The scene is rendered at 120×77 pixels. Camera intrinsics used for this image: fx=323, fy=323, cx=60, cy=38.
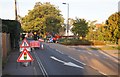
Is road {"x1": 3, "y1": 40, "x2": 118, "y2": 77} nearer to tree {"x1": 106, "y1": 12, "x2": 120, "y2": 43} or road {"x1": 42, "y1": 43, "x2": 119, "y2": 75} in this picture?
road {"x1": 42, "y1": 43, "x2": 119, "y2": 75}

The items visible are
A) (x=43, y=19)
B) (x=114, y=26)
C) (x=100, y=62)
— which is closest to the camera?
(x=100, y=62)

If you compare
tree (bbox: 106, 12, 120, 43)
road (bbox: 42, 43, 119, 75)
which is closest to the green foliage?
tree (bbox: 106, 12, 120, 43)

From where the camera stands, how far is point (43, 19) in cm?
9750

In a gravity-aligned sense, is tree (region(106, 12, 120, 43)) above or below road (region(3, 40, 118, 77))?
above

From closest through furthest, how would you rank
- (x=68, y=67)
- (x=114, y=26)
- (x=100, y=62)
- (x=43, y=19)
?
(x=68, y=67)
(x=100, y=62)
(x=114, y=26)
(x=43, y=19)

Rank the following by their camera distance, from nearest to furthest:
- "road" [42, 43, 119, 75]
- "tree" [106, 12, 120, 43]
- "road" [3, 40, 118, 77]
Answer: "road" [3, 40, 118, 77]
"road" [42, 43, 119, 75]
"tree" [106, 12, 120, 43]

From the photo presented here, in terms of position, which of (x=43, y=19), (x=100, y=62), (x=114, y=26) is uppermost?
(x=43, y=19)

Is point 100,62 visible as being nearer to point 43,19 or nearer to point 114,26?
point 114,26

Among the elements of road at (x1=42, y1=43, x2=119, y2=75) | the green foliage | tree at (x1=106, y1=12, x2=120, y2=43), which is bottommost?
road at (x1=42, y1=43, x2=119, y2=75)

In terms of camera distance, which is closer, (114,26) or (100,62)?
(100,62)

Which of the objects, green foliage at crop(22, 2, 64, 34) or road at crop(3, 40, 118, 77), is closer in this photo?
road at crop(3, 40, 118, 77)

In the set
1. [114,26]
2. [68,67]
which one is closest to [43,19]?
[114,26]

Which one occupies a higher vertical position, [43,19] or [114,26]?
[43,19]

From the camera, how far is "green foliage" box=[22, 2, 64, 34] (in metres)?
96.8
